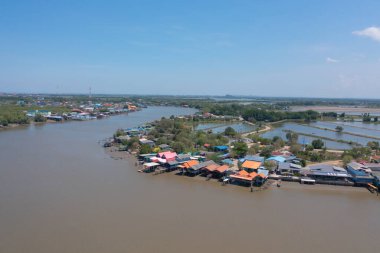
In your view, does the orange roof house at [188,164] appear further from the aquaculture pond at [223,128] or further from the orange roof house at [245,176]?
the aquaculture pond at [223,128]

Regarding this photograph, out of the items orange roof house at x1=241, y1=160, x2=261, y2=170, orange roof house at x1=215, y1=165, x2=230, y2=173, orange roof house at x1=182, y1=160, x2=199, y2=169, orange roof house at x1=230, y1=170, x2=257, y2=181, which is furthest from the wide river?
orange roof house at x1=241, y1=160, x2=261, y2=170

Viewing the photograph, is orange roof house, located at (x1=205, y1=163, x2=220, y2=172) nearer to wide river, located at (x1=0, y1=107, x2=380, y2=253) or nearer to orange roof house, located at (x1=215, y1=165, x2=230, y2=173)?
orange roof house, located at (x1=215, y1=165, x2=230, y2=173)

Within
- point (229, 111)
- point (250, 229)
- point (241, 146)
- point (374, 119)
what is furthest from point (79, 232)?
point (374, 119)

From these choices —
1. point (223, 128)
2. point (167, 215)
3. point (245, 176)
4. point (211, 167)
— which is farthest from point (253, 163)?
point (223, 128)

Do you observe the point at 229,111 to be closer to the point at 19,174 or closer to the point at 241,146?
the point at 241,146

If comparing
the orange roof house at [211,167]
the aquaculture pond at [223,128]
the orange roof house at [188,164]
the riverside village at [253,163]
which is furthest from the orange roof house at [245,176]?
the aquaculture pond at [223,128]

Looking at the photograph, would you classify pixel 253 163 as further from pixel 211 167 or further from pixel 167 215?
pixel 167 215

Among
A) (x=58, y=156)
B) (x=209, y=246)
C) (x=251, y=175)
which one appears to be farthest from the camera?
(x=58, y=156)

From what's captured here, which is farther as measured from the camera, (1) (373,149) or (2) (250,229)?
(1) (373,149)
